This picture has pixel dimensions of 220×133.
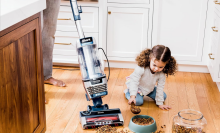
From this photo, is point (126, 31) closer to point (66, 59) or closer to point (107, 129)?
point (66, 59)

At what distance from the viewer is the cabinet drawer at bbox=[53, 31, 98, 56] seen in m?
2.85

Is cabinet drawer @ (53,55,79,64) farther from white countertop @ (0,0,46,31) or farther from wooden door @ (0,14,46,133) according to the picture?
white countertop @ (0,0,46,31)

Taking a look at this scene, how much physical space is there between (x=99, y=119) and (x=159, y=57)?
58 centimetres

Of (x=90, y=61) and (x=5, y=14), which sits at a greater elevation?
(x=5, y=14)

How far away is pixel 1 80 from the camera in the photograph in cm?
113

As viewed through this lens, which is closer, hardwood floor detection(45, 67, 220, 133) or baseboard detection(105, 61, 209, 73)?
hardwood floor detection(45, 67, 220, 133)

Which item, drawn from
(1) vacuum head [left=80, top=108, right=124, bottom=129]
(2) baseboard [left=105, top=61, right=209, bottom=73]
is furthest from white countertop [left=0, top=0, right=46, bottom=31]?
(2) baseboard [left=105, top=61, right=209, bottom=73]

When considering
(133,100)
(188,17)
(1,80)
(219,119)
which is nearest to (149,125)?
(133,100)

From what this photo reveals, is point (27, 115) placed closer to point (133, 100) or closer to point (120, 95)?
point (133, 100)

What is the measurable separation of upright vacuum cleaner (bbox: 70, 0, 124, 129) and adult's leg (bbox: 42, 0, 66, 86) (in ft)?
1.72

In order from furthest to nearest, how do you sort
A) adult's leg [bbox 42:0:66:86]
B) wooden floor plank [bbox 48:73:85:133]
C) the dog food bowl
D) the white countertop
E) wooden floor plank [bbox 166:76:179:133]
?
adult's leg [bbox 42:0:66:86]
wooden floor plank [bbox 166:76:179:133]
wooden floor plank [bbox 48:73:85:133]
the dog food bowl
the white countertop

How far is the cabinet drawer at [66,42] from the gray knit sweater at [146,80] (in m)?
0.77

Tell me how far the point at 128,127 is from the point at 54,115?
0.53 metres

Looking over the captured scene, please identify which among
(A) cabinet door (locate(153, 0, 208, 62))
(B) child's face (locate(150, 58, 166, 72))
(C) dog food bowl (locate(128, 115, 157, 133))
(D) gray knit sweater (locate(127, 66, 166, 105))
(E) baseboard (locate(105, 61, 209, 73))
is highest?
(A) cabinet door (locate(153, 0, 208, 62))
